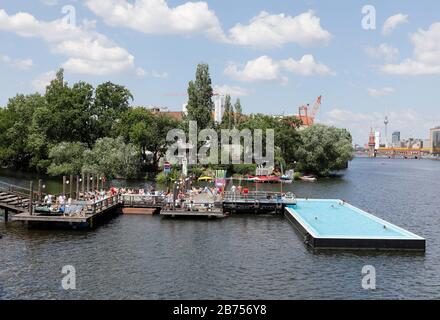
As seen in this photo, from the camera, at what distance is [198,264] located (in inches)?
1224

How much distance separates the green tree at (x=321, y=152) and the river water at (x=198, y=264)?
6488cm

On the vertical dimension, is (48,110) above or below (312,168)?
above

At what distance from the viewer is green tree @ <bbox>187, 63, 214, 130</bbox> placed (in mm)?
100562

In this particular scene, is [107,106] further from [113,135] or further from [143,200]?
[143,200]

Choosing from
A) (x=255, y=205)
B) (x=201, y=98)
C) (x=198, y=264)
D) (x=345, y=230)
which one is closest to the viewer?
(x=198, y=264)

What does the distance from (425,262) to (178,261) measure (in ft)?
51.9

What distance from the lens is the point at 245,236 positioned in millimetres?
40219

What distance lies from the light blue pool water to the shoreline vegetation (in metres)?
44.3

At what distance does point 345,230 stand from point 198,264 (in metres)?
13.8

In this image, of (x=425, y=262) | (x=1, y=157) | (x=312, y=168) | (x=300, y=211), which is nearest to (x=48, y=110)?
(x=1, y=157)

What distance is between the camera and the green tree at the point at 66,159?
90125mm

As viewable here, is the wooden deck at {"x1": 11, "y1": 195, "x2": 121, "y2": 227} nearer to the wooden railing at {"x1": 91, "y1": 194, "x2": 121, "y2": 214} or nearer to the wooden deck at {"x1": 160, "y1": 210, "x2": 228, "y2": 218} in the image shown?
the wooden railing at {"x1": 91, "y1": 194, "x2": 121, "y2": 214}

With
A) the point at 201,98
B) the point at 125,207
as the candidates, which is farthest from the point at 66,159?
the point at 125,207
